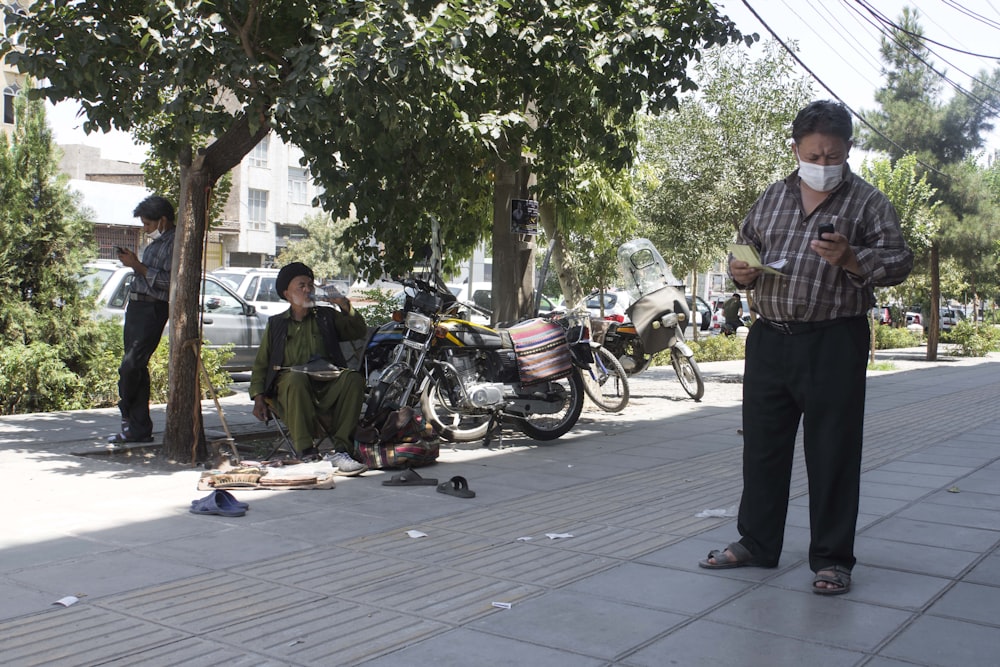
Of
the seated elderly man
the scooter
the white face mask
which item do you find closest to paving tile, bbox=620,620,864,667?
the white face mask

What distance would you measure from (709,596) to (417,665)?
4.83 ft

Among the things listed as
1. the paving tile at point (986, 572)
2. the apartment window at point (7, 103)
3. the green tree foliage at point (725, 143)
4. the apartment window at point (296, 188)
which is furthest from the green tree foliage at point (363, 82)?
the apartment window at point (296, 188)

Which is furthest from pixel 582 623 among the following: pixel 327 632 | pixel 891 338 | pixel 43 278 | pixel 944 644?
pixel 891 338

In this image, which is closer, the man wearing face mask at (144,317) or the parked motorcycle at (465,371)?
the man wearing face mask at (144,317)

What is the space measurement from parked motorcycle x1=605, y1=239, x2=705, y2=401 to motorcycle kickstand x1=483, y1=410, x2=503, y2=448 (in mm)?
3129

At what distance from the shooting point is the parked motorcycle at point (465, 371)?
8.58 meters

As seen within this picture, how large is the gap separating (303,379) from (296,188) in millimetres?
47141

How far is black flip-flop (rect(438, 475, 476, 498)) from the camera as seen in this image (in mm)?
6789

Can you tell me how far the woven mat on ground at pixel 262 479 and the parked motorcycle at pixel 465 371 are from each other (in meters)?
1.37

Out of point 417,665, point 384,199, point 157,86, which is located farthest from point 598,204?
point 417,665

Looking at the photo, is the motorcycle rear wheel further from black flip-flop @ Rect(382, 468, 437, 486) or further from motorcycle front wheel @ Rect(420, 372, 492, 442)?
black flip-flop @ Rect(382, 468, 437, 486)

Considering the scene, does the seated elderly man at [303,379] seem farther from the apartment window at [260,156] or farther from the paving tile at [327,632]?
the apartment window at [260,156]

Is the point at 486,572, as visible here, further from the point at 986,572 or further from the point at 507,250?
the point at 507,250

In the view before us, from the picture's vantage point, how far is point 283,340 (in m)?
7.76
